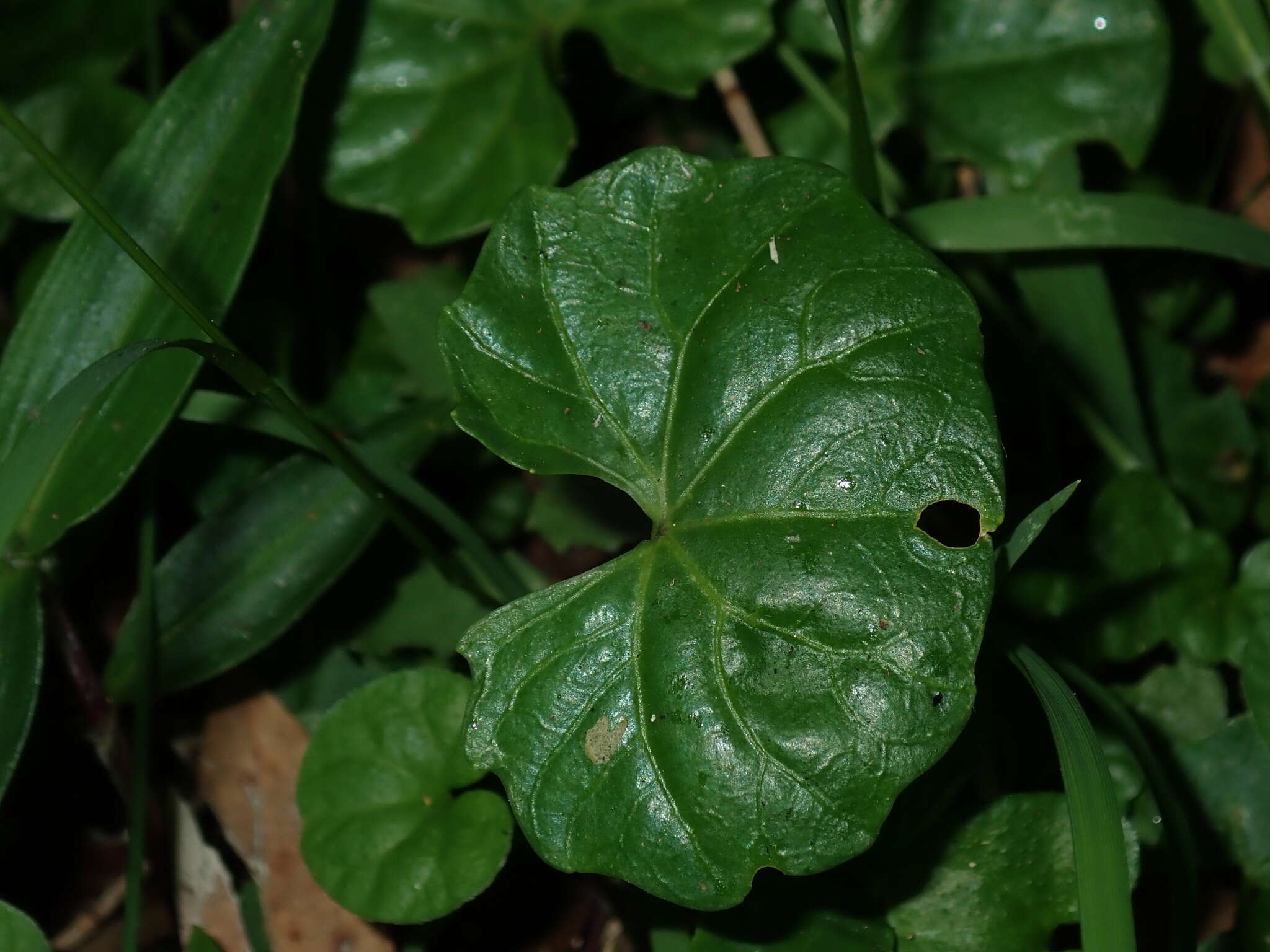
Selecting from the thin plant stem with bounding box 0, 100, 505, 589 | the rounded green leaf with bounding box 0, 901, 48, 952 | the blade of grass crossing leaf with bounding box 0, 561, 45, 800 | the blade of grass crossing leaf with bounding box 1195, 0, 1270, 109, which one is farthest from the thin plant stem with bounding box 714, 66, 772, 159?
the rounded green leaf with bounding box 0, 901, 48, 952

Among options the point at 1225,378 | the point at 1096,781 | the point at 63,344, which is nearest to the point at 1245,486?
the point at 1225,378

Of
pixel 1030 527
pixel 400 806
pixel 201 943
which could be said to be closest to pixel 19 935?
pixel 201 943

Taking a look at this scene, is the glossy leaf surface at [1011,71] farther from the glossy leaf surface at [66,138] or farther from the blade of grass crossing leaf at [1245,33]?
the glossy leaf surface at [66,138]

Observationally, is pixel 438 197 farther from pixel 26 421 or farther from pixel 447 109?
pixel 26 421

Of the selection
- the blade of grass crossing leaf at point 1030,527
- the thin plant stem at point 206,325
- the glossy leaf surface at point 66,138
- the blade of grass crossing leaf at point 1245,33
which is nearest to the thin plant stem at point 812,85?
the blade of grass crossing leaf at point 1245,33

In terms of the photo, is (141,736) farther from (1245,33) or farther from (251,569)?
(1245,33)
